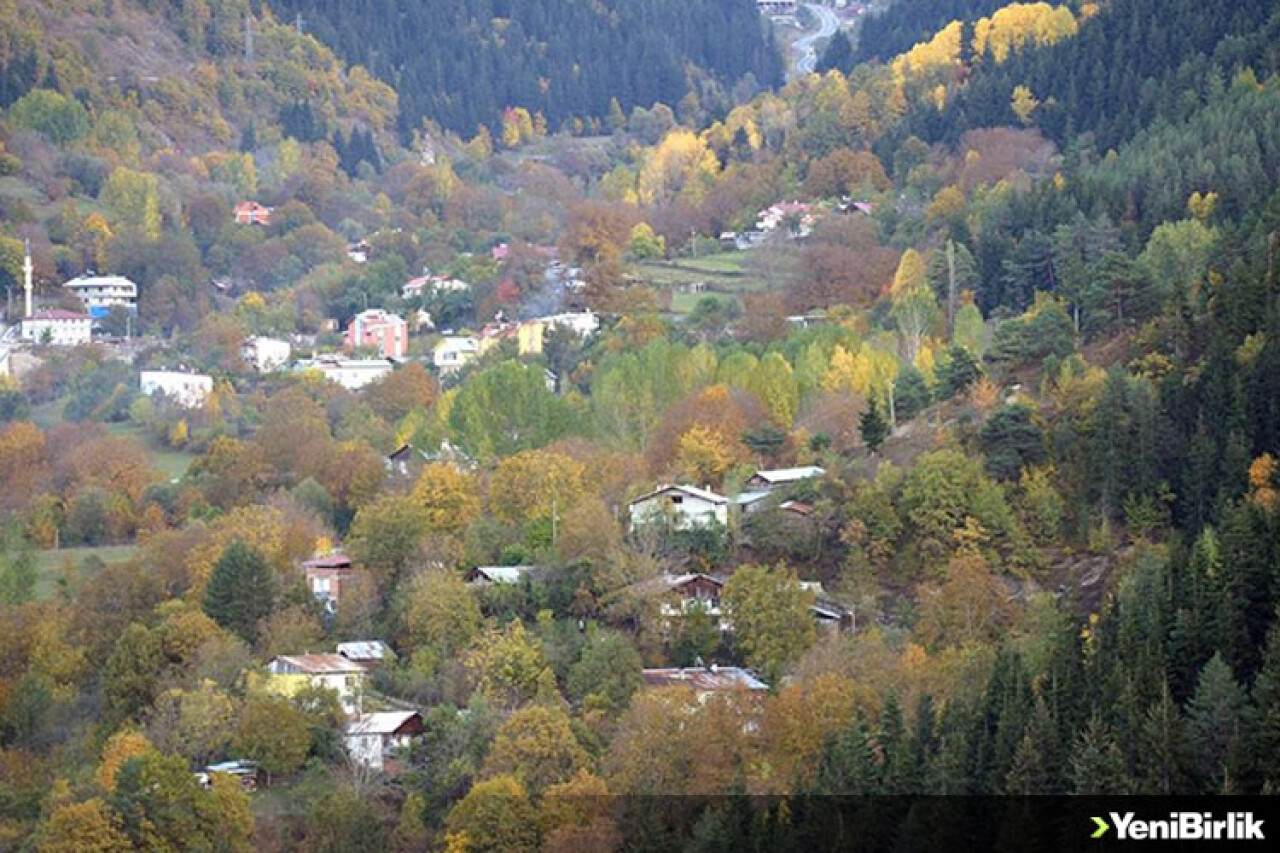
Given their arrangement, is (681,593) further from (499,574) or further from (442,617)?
(442,617)

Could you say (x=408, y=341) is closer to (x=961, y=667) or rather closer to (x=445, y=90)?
(x=961, y=667)

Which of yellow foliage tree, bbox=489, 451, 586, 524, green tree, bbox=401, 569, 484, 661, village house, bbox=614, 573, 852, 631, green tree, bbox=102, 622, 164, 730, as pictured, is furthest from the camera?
yellow foliage tree, bbox=489, 451, 586, 524

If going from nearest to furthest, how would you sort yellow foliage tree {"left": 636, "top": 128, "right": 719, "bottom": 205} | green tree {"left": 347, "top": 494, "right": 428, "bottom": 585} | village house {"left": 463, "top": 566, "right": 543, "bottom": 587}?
1. village house {"left": 463, "top": 566, "right": 543, "bottom": 587}
2. green tree {"left": 347, "top": 494, "right": 428, "bottom": 585}
3. yellow foliage tree {"left": 636, "top": 128, "right": 719, "bottom": 205}

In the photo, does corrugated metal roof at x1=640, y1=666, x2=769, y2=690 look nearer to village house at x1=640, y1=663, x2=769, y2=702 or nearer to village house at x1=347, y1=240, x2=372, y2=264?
village house at x1=640, y1=663, x2=769, y2=702

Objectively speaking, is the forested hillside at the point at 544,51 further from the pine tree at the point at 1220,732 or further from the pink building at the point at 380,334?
the pine tree at the point at 1220,732

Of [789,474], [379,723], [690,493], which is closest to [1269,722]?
[379,723]

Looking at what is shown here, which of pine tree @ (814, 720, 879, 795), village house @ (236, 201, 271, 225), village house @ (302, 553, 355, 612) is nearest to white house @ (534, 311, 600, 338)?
village house @ (302, 553, 355, 612)
